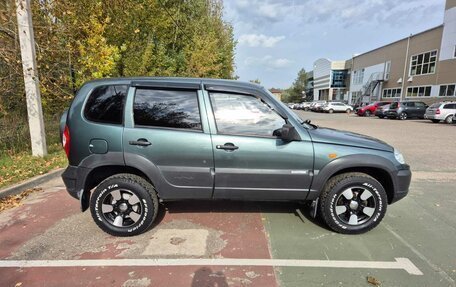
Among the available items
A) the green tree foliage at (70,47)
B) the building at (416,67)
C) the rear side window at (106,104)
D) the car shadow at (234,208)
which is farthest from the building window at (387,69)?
the rear side window at (106,104)

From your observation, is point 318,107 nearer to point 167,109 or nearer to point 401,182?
point 401,182

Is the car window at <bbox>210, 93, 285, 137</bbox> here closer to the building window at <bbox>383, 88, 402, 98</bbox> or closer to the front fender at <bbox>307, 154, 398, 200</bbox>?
the front fender at <bbox>307, 154, 398, 200</bbox>

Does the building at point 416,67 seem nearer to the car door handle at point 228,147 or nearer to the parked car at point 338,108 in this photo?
the parked car at point 338,108

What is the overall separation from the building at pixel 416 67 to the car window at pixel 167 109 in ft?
104

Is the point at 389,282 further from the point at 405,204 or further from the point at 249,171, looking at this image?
the point at 405,204

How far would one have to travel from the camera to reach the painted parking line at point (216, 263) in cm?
298

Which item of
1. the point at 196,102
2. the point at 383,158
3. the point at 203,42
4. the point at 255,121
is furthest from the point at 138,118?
the point at 203,42

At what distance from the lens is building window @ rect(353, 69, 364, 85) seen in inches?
1909

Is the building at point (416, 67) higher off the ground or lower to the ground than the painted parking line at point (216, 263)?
higher

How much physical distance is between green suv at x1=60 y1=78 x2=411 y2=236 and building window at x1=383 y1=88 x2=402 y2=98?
124 ft

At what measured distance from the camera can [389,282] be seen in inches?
108

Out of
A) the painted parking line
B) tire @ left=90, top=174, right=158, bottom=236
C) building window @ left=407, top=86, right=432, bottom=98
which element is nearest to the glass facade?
building window @ left=407, top=86, right=432, bottom=98

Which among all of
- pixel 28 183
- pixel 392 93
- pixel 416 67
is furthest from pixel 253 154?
pixel 392 93

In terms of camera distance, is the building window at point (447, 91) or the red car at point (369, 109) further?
the red car at point (369, 109)
